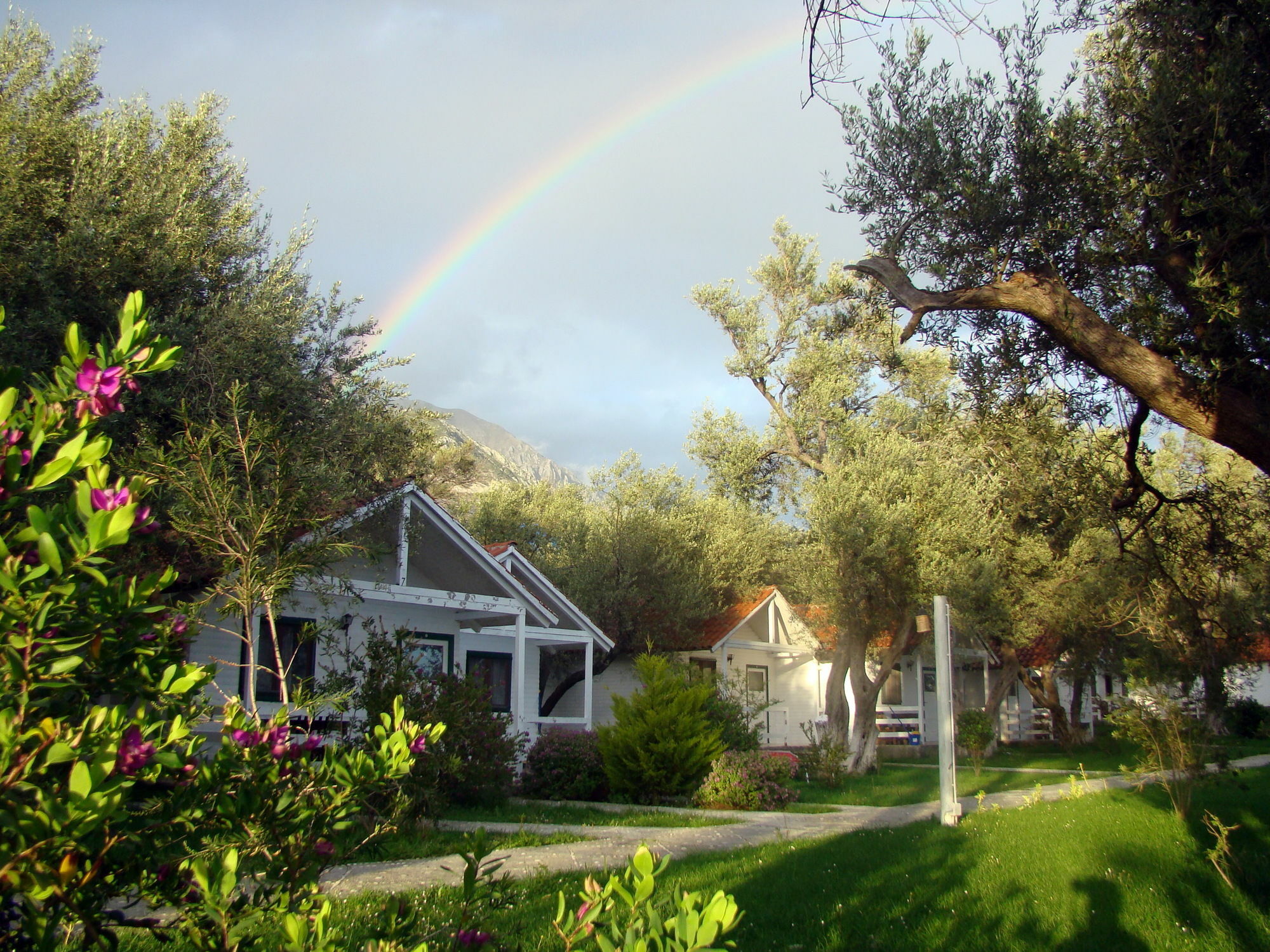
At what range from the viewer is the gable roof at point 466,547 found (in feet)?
46.8

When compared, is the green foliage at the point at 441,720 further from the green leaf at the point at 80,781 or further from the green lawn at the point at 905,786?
the green leaf at the point at 80,781

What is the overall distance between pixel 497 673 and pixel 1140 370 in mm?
16228

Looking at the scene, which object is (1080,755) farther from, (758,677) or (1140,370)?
(1140,370)

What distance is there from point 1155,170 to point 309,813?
25.7ft

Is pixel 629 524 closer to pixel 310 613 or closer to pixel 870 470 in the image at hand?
pixel 870 470

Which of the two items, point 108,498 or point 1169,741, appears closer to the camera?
point 108,498

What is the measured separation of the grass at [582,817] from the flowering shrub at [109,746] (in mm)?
10561

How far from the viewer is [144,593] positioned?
174 centimetres

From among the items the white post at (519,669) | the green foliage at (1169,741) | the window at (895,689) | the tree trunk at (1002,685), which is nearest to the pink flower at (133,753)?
the green foliage at (1169,741)

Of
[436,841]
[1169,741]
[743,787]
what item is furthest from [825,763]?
[436,841]

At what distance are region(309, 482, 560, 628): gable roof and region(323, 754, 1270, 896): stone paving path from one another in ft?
15.0

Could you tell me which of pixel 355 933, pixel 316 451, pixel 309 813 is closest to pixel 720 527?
pixel 316 451

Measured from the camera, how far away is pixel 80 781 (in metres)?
1.40

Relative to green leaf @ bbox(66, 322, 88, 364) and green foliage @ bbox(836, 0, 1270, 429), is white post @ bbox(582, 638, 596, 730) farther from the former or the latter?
green leaf @ bbox(66, 322, 88, 364)
